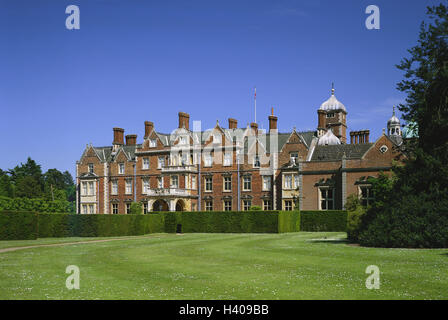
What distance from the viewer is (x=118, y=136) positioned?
65.0m

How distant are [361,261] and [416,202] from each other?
683cm

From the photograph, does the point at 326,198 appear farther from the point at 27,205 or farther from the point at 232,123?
the point at 27,205

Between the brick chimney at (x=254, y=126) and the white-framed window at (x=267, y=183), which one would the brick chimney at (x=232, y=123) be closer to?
the brick chimney at (x=254, y=126)

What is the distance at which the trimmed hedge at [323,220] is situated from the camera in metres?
40.0

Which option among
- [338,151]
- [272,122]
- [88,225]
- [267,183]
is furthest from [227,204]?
[88,225]

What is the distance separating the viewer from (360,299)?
9945 millimetres

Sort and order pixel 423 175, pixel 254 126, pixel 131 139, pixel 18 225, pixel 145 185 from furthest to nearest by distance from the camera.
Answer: pixel 131 139 < pixel 145 185 < pixel 254 126 < pixel 18 225 < pixel 423 175

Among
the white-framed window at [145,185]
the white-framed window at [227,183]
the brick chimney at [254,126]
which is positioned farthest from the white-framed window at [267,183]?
the white-framed window at [145,185]

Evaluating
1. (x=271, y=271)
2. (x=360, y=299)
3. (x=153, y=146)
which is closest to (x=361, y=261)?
(x=271, y=271)

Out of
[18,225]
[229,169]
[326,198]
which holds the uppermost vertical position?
[229,169]

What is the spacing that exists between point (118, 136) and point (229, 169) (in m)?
17.3

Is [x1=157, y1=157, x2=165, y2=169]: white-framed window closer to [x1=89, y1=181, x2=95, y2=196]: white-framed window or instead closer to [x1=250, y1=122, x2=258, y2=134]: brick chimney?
[x1=89, y1=181, x2=95, y2=196]: white-framed window

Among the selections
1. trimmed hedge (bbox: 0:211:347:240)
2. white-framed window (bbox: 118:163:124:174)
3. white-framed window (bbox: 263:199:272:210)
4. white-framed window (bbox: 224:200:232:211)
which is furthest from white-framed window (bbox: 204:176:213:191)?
trimmed hedge (bbox: 0:211:347:240)
